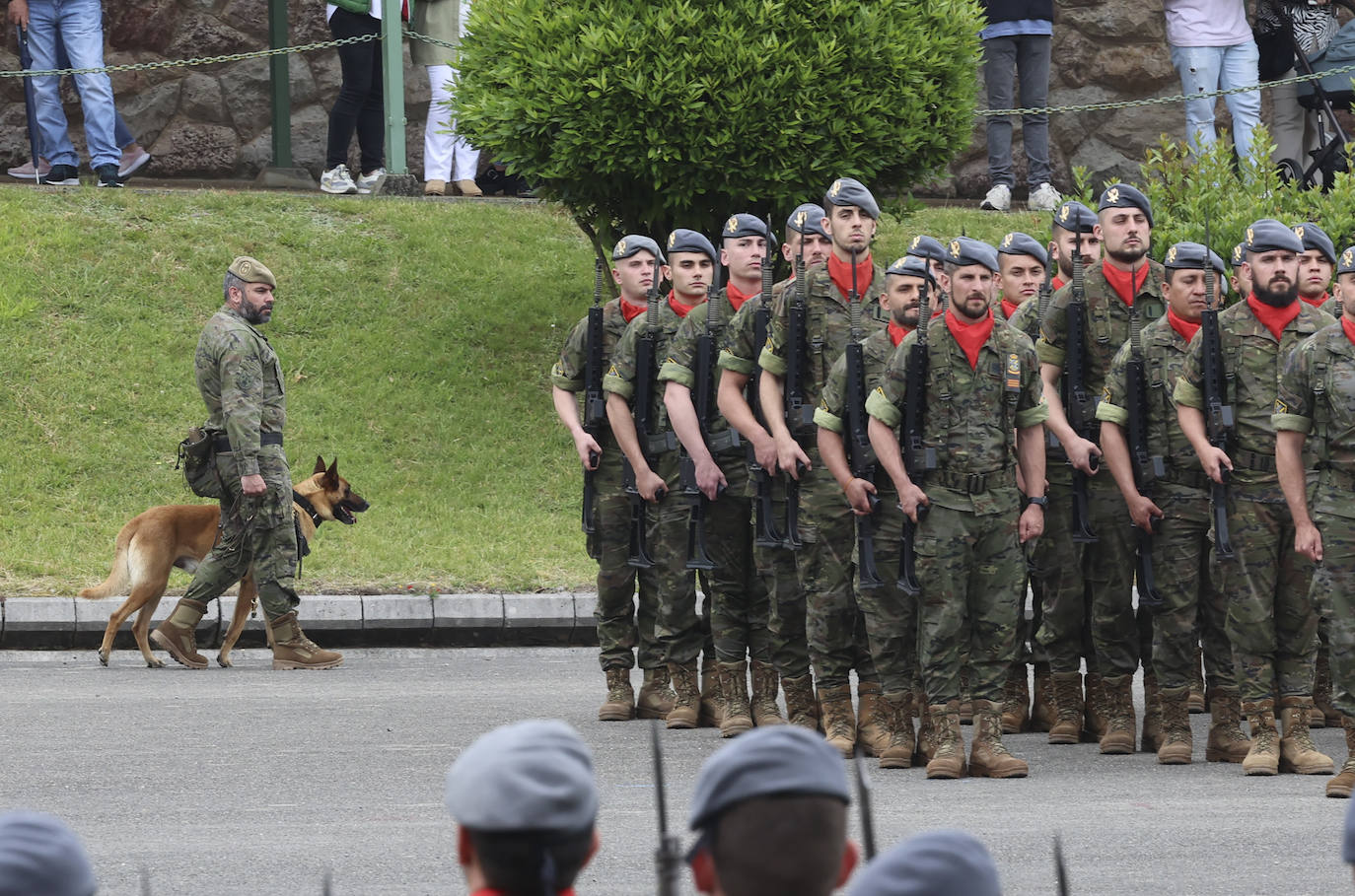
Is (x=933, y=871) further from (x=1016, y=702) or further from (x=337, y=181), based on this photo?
(x=337, y=181)

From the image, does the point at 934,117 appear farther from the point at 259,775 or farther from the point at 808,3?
the point at 259,775

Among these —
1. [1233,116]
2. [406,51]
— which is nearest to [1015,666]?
[1233,116]

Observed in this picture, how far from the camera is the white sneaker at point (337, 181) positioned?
17859 mm

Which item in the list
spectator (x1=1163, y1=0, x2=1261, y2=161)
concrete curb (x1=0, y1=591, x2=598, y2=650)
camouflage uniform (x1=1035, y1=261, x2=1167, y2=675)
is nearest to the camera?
camouflage uniform (x1=1035, y1=261, x2=1167, y2=675)

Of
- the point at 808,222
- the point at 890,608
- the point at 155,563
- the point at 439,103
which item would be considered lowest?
the point at 155,563

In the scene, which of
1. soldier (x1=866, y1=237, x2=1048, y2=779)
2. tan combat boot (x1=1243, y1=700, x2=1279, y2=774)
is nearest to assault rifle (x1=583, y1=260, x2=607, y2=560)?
soldier (x1=866, y1=237, x2=1048, y2=779)

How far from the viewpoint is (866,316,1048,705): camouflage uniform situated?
8.18m

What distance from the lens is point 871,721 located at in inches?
348

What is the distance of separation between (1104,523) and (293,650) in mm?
4391

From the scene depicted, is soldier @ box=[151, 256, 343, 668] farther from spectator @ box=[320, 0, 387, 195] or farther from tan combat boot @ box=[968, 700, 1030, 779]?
spectator @ box=[320, 0, 387, 195]

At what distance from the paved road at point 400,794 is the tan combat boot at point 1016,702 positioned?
18 centimetres

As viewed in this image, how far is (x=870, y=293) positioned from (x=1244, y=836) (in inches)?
108

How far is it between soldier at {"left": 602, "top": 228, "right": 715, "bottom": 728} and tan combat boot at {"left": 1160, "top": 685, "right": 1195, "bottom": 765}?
1952mm

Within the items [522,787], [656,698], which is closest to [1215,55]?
[656,698]
